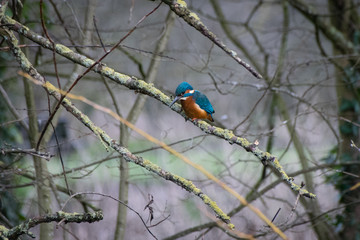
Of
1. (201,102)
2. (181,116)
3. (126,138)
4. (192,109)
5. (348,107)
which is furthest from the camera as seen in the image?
(348,107)

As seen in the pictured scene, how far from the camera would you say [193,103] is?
115 inches

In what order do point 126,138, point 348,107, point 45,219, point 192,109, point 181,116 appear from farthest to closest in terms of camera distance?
point 348,107, point 181,116, point 126,138, point 192,109, point 45,219

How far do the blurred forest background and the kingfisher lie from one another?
0.58m

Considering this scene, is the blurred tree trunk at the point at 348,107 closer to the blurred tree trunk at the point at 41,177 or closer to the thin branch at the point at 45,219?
the blurred tree trunk at the point at 41,177

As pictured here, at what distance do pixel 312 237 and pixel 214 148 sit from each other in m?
2.94

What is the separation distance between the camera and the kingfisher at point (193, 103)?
280 centimetres

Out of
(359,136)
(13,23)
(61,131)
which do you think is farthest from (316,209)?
(13,23)

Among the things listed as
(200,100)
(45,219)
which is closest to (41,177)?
(200,100)

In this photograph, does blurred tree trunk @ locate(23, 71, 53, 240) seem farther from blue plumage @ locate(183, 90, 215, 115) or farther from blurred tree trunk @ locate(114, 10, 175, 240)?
blue plumage @ locate(183, 90, 215, 115)

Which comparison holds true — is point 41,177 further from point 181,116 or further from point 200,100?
point 181,116

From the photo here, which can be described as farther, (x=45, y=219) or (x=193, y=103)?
(x=193, y=103)

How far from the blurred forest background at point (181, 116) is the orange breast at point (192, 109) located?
0.68 metres

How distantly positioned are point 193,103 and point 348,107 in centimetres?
380

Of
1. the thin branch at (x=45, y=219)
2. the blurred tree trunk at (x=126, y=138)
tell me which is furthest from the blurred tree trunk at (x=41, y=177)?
the thin branch at (x=45, y=219)
